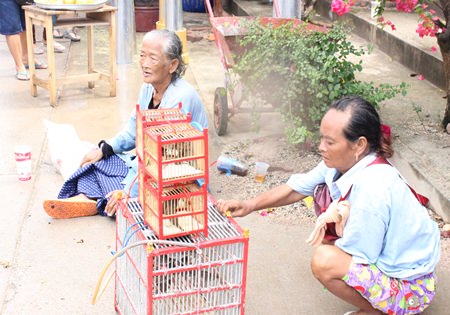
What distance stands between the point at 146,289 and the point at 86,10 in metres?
4.14

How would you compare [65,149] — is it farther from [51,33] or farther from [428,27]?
[428,27]

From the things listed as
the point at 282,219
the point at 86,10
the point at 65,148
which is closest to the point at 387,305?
the point at 282,219

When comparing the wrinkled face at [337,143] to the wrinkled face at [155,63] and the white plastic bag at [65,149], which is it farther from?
the white plastic bag at [65,149]

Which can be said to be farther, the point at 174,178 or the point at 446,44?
the point at 446,44

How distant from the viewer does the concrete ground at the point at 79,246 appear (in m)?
3.41

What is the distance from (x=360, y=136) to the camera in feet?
9.57

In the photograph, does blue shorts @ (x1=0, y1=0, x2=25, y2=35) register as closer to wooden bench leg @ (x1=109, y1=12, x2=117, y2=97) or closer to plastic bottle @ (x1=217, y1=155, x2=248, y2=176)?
wooden bench leg @ (x1=109, y1=12, x2=117, y2=97)

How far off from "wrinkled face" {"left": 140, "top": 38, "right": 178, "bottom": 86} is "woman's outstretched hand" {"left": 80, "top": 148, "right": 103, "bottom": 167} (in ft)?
2.52

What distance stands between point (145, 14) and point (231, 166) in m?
5.26

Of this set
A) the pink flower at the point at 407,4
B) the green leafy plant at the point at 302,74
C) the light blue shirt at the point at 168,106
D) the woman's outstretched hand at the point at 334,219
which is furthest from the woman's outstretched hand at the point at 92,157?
the pink flower at the point at 407,4

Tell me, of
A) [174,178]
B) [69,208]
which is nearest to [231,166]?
[69,208]

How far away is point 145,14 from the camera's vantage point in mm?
9617

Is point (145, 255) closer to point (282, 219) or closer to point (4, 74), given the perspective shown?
point (282, 219)

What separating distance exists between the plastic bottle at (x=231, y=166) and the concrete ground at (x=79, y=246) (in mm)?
267
